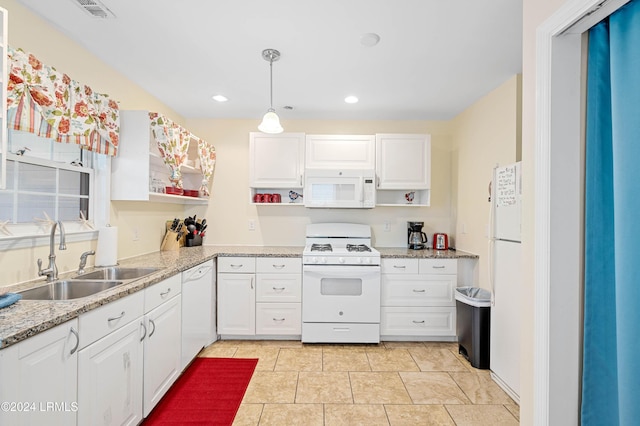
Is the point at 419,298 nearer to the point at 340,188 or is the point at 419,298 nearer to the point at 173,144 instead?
the point at 340,188

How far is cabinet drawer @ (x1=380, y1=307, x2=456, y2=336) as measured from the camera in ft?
10.2

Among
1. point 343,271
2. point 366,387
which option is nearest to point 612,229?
point 366,387

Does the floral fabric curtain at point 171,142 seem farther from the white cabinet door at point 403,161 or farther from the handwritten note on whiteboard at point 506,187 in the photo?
the handwritten note on whiteboard at point 506,187

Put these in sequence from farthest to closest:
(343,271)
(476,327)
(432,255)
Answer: (432,255), (343,271), (476,327)

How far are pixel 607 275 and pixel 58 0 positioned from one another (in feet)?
9.89

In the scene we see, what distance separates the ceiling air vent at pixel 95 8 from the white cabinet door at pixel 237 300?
7.28 feet

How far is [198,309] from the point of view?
2668 millimetres

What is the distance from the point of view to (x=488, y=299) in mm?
2643

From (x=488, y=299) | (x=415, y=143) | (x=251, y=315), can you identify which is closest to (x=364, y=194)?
(x=415, y=143)

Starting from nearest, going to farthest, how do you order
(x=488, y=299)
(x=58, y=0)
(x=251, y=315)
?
(x=58, y=0) → (x=488, y=299) → (x=251, y=315)

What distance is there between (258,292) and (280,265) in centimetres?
35

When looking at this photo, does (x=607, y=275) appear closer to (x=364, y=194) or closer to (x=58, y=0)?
(x=364, y=194)

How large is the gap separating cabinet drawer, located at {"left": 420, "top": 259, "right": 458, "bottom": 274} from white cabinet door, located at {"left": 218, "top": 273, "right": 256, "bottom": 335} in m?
1.73

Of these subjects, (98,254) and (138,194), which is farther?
(138,194)
